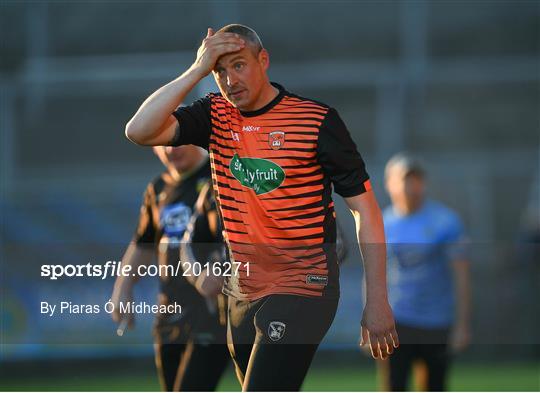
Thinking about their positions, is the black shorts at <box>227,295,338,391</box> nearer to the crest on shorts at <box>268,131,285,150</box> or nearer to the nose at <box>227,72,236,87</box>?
the crest on shorts at <box>268,131,285,150</box>

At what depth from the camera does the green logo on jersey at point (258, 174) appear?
4.96 metres

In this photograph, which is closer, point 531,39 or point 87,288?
point 87,288

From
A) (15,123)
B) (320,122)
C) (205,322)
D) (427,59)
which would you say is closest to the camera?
(320,122)

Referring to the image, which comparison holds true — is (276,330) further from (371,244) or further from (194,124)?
(194,124)

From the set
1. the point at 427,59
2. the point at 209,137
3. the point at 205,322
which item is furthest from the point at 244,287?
the point at 427,59

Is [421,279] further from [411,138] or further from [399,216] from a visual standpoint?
[411,138]

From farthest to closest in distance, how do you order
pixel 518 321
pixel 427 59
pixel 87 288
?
pixel 427 59, pixel 518 321, pixel 87 288

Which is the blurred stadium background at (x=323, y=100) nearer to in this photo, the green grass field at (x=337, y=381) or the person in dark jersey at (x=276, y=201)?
the green grass field at (x=337, y=381)

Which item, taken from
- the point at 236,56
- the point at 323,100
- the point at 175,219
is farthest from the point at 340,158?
the point at 323,100

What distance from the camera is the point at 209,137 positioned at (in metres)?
5.20

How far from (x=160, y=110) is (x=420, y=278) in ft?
13.9

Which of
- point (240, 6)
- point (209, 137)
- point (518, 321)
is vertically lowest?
point (518, 321)

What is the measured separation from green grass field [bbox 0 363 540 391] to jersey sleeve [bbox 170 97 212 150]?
20.6ft

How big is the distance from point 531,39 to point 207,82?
28.8 ft
